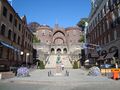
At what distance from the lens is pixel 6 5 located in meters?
32.5

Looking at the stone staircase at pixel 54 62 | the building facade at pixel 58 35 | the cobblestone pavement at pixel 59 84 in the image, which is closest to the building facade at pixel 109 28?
the stone staircase at pixel 54 62

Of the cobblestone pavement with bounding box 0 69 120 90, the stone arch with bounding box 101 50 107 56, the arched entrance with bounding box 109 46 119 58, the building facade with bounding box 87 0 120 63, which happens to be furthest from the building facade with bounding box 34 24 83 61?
the cobblestone pavement with bounding box 0 69 120 90

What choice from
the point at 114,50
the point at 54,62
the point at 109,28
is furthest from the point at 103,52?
the point at 54,62

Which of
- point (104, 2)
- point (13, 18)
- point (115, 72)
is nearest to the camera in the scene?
point (115, 72)

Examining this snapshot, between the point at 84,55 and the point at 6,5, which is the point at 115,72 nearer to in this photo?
the point at 6,5

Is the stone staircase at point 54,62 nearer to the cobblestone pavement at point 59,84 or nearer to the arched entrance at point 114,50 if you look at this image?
the arched entrance at point 114,50

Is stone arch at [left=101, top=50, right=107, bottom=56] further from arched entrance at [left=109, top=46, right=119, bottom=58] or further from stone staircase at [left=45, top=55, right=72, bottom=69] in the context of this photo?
stone staircase at [left=45, top=55, right=72, bottom=69]

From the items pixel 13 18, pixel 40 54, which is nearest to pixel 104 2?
pixel 13 18

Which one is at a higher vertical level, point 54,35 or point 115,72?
point 54,35

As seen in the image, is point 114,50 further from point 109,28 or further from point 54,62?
point 54,62

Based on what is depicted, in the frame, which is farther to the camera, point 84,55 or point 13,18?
point 84,55

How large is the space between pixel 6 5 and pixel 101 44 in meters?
24.4

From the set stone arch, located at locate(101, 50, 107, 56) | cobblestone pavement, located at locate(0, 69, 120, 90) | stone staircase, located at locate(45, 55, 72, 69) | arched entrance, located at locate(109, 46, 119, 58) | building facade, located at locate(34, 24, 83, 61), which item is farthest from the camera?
building facade, located at locate(34, 24, 83, 61)

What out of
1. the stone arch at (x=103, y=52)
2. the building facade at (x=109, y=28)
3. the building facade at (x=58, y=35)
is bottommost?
the stone arch at (x=103, y=52)
